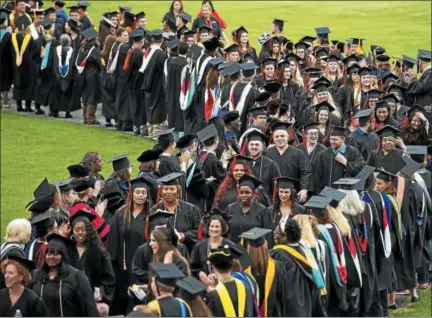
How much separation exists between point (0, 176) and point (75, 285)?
9949mm

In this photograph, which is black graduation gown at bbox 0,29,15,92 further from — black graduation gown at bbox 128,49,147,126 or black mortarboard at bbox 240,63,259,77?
black mortarboard at bbox 240,63,259,77

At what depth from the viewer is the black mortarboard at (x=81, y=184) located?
13.7m

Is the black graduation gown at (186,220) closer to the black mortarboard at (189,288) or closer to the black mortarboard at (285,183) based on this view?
the black mortarboard at (285,183)

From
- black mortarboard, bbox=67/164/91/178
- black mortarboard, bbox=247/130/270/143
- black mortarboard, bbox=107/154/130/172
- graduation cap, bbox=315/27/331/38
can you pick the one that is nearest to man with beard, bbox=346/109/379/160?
black mortarboard, bbox=247/130/270/143

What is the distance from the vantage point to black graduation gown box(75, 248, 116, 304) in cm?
1223

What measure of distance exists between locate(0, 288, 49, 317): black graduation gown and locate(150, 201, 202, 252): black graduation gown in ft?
7.79

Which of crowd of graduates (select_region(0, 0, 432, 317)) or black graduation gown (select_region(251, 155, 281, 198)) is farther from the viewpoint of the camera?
black graduation gown (select_region(251, 155, 281, 198))

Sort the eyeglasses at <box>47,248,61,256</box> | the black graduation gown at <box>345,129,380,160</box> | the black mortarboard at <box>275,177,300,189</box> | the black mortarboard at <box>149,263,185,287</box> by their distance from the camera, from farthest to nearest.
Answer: the black graduation gown at <box>345,129,380,160</box> < the black mortarboard at <box>275,177,300,189</box> < the eyeglasses at <box>47,248,61,256</box> < the black mortarboard at <box>149,263,185,287</box>

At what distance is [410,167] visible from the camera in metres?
15.2

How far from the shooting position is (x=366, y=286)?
45.4ft

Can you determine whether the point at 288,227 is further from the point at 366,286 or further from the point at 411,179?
the point at 411,179

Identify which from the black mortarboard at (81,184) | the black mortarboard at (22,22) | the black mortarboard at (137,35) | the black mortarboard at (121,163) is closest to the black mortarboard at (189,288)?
the black mortarboard at (81,184)

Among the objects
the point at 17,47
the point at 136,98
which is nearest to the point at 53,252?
the point at 136,98

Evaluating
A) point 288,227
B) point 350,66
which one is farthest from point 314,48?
point 288,227
